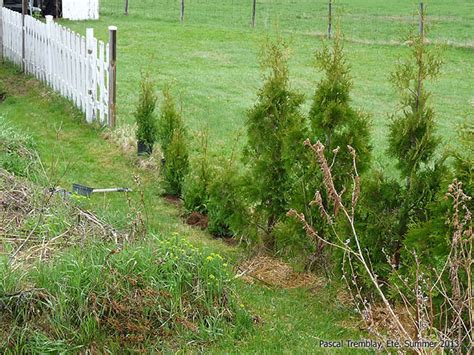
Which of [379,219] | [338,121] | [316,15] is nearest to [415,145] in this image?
[379,219]

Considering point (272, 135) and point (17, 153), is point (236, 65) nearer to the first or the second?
point (17, 153)

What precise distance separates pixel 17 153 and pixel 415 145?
517 cm

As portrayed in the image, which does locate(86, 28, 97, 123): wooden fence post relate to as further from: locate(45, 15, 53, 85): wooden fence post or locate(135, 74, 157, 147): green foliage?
locate(45, 15, 53, 85): wooden fence post

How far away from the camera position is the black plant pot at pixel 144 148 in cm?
1136

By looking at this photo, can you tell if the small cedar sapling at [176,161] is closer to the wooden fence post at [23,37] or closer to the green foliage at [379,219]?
the green foliage at [379,219]

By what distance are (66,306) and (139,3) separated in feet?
105

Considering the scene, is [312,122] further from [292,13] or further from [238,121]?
[292,13]

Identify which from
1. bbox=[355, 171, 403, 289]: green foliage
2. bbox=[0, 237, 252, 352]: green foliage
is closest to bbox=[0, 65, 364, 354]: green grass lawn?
bbox=[0, 237, 252, 352]: green foliage

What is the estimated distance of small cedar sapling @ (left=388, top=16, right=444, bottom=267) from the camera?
6.56m

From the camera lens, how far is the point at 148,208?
30.9 ft

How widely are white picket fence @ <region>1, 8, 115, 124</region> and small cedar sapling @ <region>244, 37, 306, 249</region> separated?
492cm

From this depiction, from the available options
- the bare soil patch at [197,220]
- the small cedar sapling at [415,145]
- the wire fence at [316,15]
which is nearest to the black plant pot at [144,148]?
the bare soil patch at [197,220]

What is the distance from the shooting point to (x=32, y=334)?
218 inches

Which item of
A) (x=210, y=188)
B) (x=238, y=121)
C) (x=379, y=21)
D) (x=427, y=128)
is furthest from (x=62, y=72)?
(x=379, y=21)
